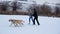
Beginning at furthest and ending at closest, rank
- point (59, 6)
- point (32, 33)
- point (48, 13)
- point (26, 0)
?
point (26, 0) → point (59, 6) → point (48, 13) → point (32, 33)

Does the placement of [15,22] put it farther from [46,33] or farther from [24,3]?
[24,3]

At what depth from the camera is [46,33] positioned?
29.9 ft

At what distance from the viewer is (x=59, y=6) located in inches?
1023

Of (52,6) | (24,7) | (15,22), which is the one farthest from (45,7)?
(15,22)

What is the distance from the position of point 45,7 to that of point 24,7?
3189 mm

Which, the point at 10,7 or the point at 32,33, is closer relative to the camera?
the point at 32,33

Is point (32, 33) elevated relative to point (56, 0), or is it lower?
elevated

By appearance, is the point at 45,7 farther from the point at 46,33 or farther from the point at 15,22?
the point at 46,33

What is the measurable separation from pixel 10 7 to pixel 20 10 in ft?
5.49

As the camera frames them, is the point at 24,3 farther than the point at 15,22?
Yes

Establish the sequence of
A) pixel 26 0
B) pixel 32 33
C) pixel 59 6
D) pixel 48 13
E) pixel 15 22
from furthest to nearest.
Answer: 1. pixel 26 0
2. pixel 59 6
3. pixel 48 13
4. pixel 15 22
5. pixel 32 33

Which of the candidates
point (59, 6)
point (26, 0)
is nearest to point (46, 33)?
point (59, 6)

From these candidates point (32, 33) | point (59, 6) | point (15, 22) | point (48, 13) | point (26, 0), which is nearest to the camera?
point (32, 33)

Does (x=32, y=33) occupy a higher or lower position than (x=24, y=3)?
higher
